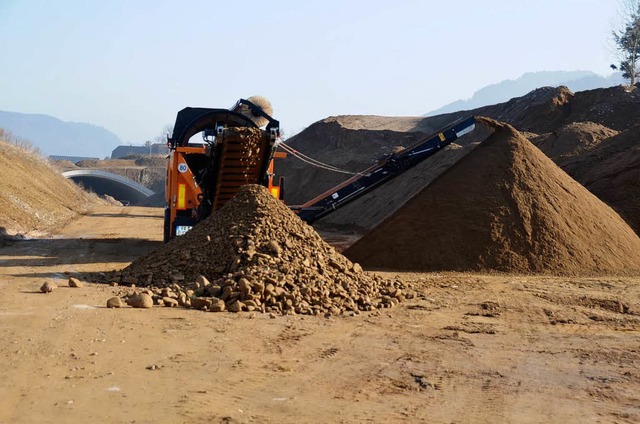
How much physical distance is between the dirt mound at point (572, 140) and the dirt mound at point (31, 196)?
17341 millimetres

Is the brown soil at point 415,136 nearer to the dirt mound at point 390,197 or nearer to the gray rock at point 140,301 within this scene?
the dirt mound at point 390,197

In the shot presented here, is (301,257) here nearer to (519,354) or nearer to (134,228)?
(519,354)

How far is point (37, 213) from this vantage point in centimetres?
2364

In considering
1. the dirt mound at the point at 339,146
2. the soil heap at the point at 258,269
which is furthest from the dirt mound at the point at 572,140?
the soil heap at the point at 258,269

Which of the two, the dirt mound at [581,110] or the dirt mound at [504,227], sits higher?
the dirt mound at [581,110]

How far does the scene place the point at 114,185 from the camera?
71562 millimetres

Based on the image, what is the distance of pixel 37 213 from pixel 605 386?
21101mm

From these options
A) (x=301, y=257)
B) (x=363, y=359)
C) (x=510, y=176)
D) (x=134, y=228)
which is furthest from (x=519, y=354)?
(x=134, y=228)

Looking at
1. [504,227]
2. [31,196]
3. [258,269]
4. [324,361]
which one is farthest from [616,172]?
[31,196]

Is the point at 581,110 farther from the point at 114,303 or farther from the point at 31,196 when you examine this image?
the point at 114,303

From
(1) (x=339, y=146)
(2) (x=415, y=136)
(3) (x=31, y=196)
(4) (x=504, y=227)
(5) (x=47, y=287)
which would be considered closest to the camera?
(5) (x=47, y=287)

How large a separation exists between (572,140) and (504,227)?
1383cm

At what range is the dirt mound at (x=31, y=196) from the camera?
69.2ft

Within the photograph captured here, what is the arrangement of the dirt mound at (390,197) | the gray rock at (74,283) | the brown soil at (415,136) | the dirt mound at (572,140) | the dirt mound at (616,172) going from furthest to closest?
the dirt mound at (572,140), the brown soil at (415,136), the dirt mound at (390,197), the dirt mound at (616,172), the gray rock at (74,283)
